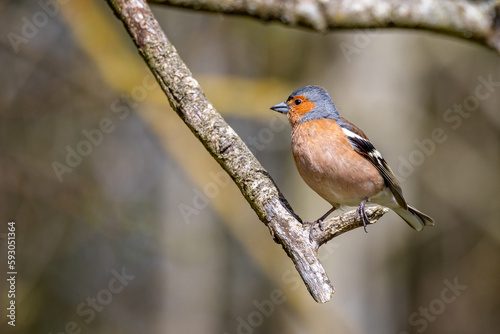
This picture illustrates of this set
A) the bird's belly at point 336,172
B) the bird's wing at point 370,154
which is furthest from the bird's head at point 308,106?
the bird's belly at point 336,172

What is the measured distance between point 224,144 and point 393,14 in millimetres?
2339

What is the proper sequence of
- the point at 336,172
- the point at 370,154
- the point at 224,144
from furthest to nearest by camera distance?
the point at 370,154 → the point at 336,172 → the point at 224,144

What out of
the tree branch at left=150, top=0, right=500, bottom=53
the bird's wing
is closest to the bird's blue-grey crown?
the bird's wing

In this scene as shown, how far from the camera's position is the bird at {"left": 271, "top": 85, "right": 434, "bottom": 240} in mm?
4418

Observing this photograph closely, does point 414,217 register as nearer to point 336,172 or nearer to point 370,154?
point 370,154

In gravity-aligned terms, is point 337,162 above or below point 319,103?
below

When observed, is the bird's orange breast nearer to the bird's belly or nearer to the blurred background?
the bird's belly

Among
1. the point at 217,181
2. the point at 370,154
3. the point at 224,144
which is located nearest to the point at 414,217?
the point at 370,154

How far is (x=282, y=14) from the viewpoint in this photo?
16.0ft

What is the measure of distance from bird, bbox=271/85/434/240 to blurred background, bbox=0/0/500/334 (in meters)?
2.50

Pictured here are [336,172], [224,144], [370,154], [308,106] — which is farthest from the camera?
[308,106]

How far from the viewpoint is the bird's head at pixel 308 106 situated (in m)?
4.94

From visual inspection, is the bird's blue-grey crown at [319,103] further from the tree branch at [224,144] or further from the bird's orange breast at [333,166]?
the tree branch at [224,144]

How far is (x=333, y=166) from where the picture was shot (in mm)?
4398
